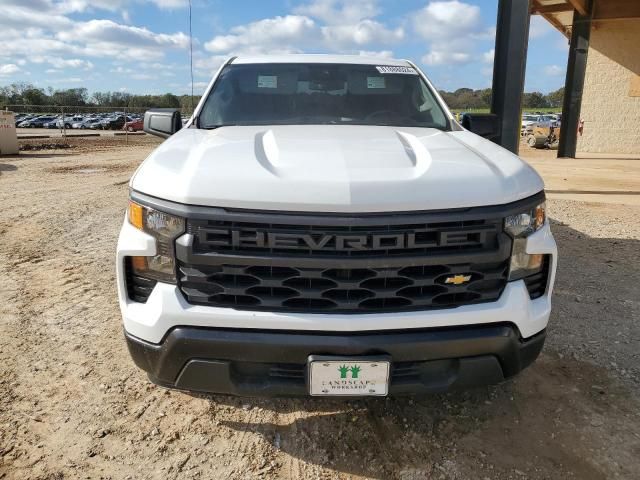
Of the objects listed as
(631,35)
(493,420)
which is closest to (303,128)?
(493,420)

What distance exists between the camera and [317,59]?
3.91m

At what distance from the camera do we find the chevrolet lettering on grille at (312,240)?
200 centimetres

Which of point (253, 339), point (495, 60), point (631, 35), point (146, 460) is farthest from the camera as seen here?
point (631, 35)

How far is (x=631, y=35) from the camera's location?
17.2m

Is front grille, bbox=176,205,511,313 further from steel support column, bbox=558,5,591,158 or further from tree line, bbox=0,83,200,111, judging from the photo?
tree line, bbox=0,83,200,111

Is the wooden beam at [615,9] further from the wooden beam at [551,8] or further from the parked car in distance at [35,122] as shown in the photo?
the parked car in distance at [35,122]

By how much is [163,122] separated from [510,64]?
673 cm

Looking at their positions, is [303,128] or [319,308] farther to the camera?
[303,128]

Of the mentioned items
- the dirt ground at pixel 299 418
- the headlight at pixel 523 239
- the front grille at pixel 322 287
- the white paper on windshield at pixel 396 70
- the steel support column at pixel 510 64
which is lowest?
the dirt ground at pixel 299 418

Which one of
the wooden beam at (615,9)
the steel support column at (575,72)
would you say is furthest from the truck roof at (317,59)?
the wooden beam at (615,9)

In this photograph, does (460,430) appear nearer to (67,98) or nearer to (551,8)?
(551,8)

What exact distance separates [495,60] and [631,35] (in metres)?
12.1

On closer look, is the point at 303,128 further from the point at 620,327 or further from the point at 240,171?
the point at 620,327

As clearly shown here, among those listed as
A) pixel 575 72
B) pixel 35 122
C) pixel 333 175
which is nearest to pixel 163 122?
pixel 333 175
